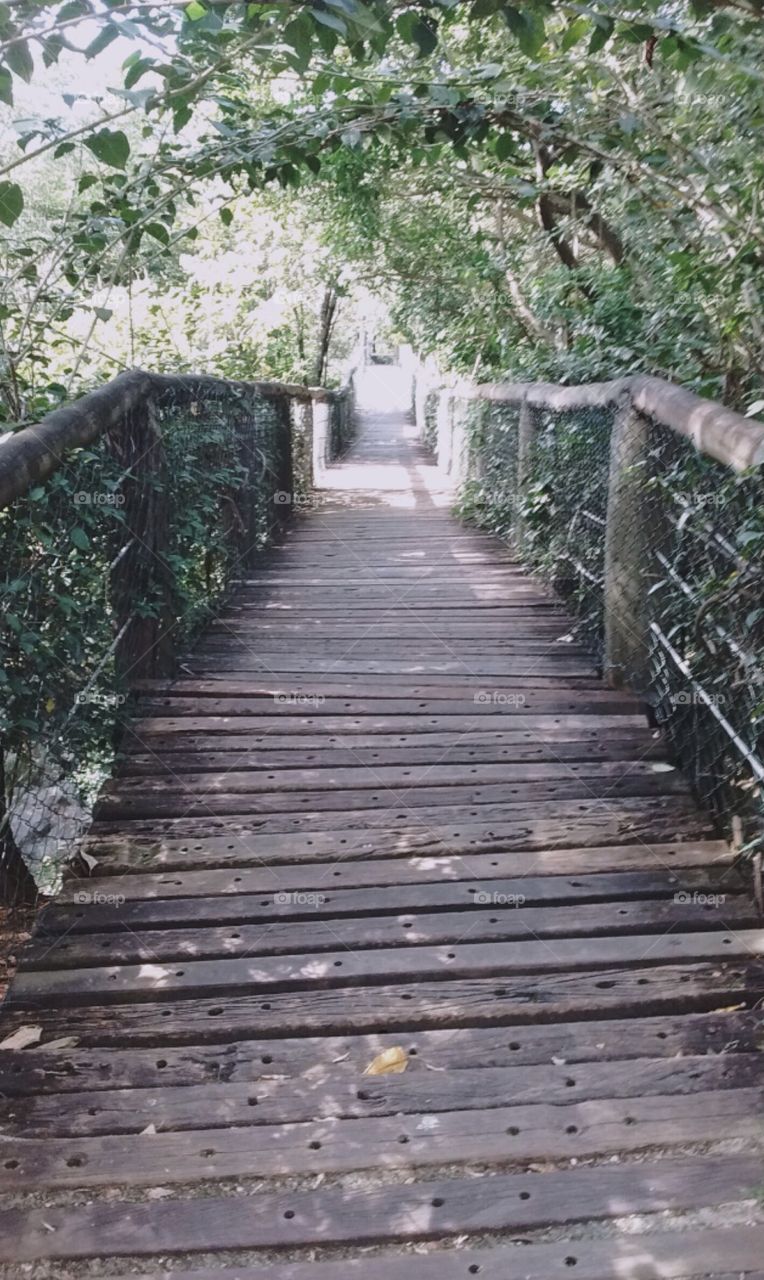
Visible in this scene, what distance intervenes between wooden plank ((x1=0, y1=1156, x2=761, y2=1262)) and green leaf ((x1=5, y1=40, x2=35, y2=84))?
2.04 m

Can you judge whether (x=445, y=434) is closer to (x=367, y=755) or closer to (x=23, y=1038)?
(x=367, y=755)

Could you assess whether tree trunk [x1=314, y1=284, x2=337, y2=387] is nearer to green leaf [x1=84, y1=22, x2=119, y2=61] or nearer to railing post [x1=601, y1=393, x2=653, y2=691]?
railing post [x1=601, y1=393, x2=653, y2=691]

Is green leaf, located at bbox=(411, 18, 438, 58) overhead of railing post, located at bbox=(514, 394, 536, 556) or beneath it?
overhead

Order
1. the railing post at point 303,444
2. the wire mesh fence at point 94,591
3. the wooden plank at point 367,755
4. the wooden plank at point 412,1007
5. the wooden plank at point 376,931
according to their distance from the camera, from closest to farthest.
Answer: the wooden plank at point 412,1007, the wooden plank at point 376,931, the wire mesh fence at point 94,591, the wooden plank at point 367,755, the railing post at point 303,444

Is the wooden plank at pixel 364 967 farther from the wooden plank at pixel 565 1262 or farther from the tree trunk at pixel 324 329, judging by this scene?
the tree trunk at pixel 324 329

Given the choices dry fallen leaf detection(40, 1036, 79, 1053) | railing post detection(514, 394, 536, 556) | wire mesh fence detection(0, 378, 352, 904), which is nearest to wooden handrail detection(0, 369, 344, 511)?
wire mesh fence detection(0, 378, 352, 904)

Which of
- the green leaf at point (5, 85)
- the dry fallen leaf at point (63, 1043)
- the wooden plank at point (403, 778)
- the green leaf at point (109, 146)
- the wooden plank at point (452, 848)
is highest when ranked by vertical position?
the green leaf at point (5, 85)

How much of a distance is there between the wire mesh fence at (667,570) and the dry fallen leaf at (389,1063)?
0.95 metres

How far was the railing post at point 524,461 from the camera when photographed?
6.20m

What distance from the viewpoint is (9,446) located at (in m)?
2.33

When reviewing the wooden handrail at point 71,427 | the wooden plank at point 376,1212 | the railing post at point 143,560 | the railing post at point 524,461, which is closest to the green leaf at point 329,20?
the wooden handrail at point 71,427

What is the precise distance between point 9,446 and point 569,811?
5.98 feet

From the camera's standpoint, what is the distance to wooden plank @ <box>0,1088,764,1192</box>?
71.0 inches

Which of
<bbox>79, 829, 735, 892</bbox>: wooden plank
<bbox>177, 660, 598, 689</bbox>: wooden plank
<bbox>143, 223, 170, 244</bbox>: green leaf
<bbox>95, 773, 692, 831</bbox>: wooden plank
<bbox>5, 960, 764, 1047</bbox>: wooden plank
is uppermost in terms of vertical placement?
<bbox>143, 223, 170, 244</bbox>: green leaf
